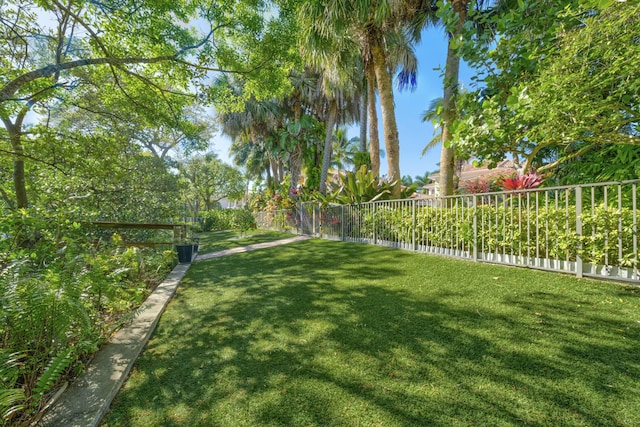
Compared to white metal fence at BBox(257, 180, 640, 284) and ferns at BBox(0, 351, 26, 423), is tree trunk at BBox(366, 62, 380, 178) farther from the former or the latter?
ferns at BBox(0, 351, 26, 423)

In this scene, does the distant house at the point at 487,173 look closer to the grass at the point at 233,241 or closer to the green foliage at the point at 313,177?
the green foliage at the point at 313,177

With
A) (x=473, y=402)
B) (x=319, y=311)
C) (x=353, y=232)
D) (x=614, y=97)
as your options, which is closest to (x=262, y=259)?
(x=353, y=232)

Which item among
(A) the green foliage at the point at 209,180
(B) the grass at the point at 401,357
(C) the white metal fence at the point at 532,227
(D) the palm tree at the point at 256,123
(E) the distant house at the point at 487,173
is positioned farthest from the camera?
→ (A) the green foliage at the point at 209,180

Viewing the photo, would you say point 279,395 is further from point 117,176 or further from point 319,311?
point 117,176

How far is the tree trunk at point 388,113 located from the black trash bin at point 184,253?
6.30 m

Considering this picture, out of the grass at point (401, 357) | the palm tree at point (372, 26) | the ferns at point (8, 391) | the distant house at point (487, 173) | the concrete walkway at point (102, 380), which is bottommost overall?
the concrete walkway at point (102, 380)

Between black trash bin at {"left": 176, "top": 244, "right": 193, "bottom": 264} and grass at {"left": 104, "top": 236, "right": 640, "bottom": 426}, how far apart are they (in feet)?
9.92

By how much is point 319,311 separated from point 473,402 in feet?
6.40

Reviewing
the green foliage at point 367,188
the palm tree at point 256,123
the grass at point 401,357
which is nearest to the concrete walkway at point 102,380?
the grass at point 401,357

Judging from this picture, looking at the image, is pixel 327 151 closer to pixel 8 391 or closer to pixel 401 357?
pixel 401 357

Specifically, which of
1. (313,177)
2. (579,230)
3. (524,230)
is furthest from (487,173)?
(579,230)

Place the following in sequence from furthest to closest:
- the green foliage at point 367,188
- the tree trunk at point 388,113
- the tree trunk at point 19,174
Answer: the green foliage at point 367,188 < the tree trunk at point 388,113 < the tree trunk at point 19,174

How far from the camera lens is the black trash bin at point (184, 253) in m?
6.92

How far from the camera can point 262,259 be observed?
7191 millimetres
